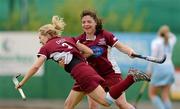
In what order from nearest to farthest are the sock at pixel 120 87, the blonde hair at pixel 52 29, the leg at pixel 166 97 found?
the sock at pixel 120 87 → the blonde hair at pixel 52 29 → the leg at pixel 166 97

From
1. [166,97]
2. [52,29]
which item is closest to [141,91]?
[166,97]

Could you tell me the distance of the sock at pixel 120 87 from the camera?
480 inches

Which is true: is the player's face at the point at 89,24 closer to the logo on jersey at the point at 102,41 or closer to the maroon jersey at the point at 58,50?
the logo on jersey at the point at 102,41

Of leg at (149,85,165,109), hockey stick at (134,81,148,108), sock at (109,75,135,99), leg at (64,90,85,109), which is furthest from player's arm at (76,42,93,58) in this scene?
hockey stick at (134,81,148,108)

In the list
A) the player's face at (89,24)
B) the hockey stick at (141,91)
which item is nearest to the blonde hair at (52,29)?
the player's face at (89,24)

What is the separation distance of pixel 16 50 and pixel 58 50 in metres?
10.4

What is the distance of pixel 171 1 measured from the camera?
88.7 ft

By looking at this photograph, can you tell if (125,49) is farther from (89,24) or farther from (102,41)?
(89,24)

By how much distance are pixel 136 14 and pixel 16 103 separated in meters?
7.78

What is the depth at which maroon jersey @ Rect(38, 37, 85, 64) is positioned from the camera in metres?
12.3

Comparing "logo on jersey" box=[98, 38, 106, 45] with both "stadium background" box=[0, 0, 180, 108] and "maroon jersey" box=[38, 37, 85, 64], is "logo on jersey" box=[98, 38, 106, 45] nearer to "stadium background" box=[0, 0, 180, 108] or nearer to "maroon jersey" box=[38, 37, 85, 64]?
"maroon jersey" box=[38, 37, 85, 64]

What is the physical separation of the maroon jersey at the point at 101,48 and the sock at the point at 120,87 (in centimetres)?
87

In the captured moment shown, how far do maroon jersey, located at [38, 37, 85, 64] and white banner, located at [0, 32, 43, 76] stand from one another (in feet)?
32.4

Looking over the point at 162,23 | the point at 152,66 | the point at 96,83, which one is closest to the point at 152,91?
the point at 152,66
